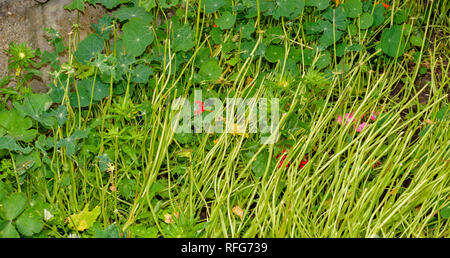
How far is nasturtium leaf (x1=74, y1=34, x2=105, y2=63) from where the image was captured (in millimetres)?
1567

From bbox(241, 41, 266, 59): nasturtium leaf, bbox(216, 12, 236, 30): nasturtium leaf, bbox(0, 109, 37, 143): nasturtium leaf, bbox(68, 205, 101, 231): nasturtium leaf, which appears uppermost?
bbox(216, 12, 236, 30): nasturtium leaf

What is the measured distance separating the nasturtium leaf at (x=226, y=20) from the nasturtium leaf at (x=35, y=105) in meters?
0.72

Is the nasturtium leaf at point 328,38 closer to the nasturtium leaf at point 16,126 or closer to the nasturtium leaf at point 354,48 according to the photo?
the nasturtium leaf at point 354,48

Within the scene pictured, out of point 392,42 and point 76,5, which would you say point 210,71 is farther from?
point 392,42

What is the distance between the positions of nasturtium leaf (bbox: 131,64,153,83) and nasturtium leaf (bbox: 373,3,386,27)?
1.03 meters

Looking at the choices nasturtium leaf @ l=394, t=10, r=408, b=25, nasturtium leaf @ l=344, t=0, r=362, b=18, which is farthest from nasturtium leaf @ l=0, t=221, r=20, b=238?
nasturtium leaf @ l=394, t=10, r=408, b=25

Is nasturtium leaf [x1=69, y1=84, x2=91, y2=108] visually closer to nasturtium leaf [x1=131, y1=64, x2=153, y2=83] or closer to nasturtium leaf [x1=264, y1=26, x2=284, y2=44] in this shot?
nasturtium leaf [x1=131, y1=64, x2=153, y2=83]

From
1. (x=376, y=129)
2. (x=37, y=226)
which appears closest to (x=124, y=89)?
(x=37, y=226)

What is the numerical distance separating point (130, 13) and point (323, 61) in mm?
826

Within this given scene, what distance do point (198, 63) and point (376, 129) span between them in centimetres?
78

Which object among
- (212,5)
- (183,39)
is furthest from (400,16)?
(183,39)

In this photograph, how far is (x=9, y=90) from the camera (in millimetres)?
1474

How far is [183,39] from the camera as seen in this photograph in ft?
5.26

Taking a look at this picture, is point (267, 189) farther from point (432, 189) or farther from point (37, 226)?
point (37, 226)
